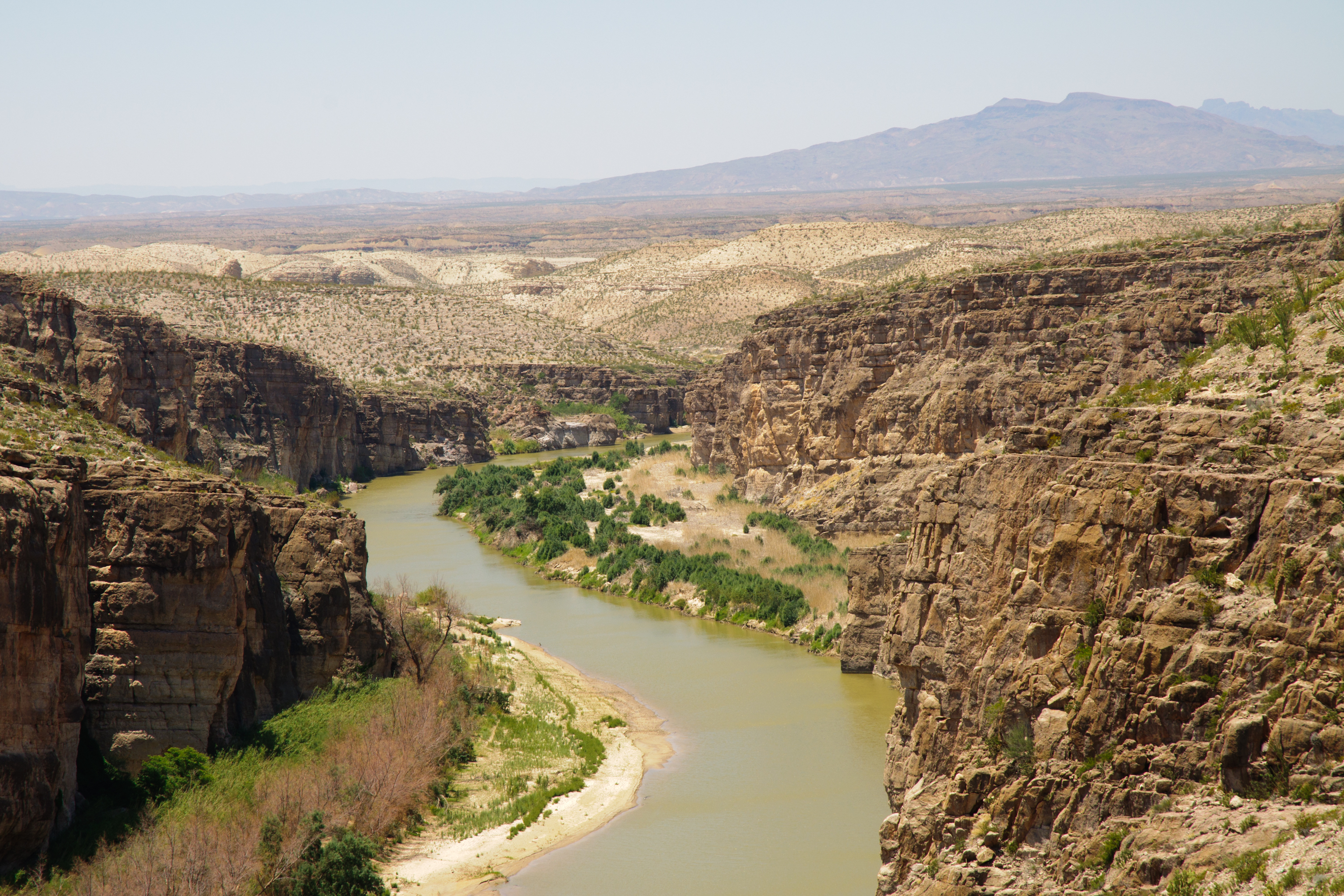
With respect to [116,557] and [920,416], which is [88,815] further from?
[920,416]

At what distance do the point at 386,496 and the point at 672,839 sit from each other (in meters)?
49.1

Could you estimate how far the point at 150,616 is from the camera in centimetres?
2034

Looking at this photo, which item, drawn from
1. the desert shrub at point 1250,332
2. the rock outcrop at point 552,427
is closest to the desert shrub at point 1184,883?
the desert shrub at point 1250,332

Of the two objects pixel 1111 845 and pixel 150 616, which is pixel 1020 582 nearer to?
pixel 1111 845

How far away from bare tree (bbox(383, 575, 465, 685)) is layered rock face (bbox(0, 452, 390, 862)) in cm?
114

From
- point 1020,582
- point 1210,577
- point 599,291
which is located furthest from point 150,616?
point 599,291

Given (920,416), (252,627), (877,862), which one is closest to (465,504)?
(920,416)

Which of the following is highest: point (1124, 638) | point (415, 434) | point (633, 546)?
point (1124, 638)

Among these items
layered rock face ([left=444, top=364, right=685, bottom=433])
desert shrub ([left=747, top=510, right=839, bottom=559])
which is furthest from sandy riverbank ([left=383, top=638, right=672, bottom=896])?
layered rock face ([left=444, top=364, right=685, bottom=433])

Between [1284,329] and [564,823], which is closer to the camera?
[1284,329]

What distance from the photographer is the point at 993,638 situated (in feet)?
49.4

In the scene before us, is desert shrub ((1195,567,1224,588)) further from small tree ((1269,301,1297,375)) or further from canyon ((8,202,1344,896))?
small tree ((1269,301,1297,375))

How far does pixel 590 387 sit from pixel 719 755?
228 ft

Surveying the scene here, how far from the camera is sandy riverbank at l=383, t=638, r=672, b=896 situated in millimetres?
21047
